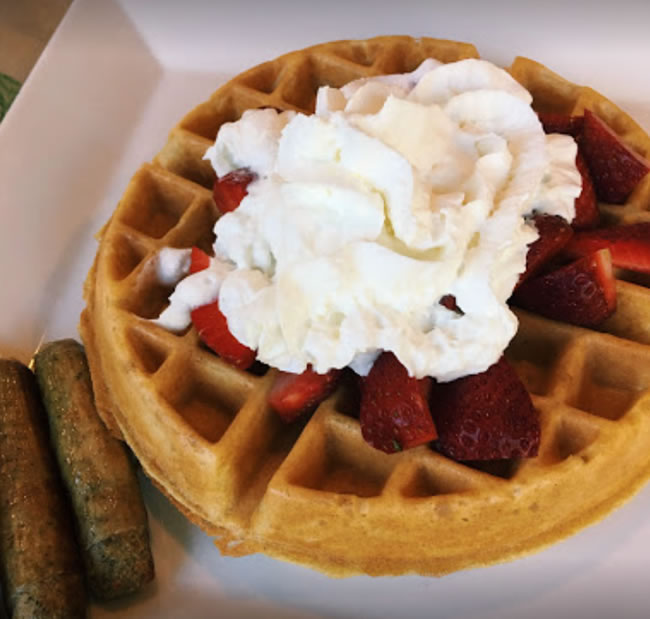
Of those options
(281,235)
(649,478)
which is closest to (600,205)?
(649,478)

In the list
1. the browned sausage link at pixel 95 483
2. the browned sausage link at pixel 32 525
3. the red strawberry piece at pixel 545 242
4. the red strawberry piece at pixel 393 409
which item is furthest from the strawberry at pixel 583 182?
the browned sausage link at pixel 32 525

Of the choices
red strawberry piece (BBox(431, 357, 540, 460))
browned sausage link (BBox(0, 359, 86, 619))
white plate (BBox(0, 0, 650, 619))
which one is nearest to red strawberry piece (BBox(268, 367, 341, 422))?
red strawberry piece (BBox(431, 357, 540, 460))

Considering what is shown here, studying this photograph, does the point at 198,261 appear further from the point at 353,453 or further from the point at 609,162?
the point at 609,162

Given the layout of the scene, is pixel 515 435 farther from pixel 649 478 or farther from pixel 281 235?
pixel 281 235

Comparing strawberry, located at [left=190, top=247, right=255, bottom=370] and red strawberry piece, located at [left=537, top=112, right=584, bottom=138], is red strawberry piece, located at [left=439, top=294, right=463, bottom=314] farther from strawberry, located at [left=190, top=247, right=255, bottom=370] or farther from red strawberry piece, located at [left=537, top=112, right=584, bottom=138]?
red strawberry piece, located at [left=537, top=112, right=584, bottom=138]

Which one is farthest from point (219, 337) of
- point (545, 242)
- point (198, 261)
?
point (545, 242)

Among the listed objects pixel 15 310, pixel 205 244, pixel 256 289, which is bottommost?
pixel 15 310
